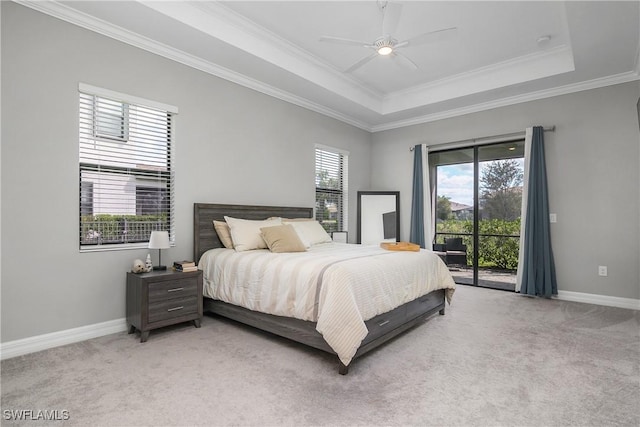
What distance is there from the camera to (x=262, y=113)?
445cm

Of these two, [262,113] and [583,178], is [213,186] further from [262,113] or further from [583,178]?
[583,178]

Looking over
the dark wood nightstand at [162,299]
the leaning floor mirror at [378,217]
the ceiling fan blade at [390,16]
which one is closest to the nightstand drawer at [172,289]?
the dark wood nightstand at [162,299]

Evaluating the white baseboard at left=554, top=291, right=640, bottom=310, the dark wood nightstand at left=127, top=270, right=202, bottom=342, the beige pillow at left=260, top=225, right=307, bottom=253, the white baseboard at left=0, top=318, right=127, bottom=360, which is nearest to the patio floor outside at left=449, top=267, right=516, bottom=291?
the white baseboard at left=554, top=291, right=640, bottom=310

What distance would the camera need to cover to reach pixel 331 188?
5.70 m

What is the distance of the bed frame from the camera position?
251 cm

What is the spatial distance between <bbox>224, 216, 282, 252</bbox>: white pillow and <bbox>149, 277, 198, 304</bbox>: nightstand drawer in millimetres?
585

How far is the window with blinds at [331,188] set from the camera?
5.48 meters

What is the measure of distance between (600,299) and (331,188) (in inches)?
156

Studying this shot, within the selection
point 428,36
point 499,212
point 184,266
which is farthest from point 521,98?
point 184,266

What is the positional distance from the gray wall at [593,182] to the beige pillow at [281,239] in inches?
142

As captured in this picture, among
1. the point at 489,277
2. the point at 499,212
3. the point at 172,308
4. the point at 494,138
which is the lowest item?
the point at 489,277

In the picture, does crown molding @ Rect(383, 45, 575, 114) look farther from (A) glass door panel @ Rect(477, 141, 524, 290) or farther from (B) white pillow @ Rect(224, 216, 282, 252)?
(B) white pillow @ Rect(224, 216, 282, 252)

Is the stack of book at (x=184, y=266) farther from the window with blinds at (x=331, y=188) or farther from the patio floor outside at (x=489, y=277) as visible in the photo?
the patio floor outside at (x=489, y=277)

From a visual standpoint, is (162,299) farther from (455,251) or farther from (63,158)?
(455,251)
